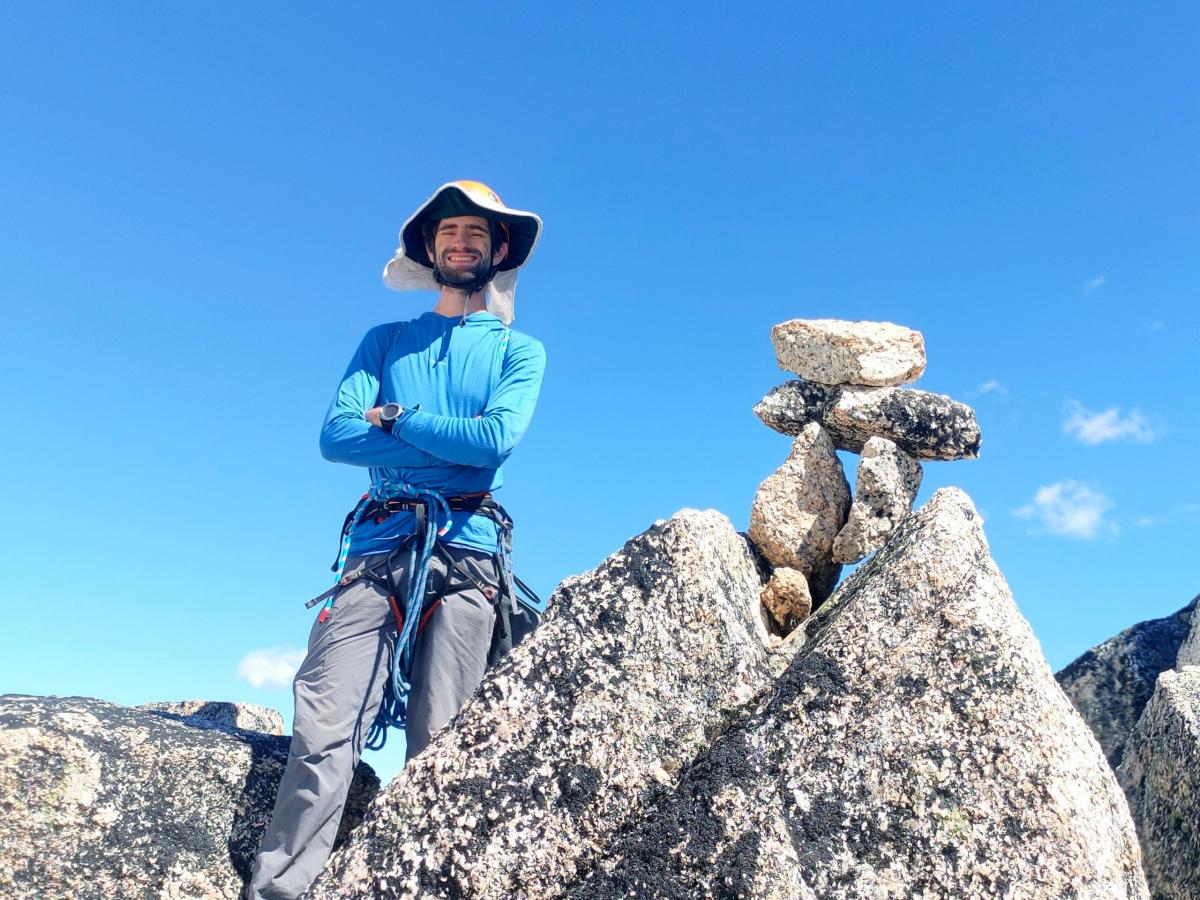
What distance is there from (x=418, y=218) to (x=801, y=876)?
6.48m

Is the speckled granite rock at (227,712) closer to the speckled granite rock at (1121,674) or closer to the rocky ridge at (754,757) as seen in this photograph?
the rocky ridge at (754,757)

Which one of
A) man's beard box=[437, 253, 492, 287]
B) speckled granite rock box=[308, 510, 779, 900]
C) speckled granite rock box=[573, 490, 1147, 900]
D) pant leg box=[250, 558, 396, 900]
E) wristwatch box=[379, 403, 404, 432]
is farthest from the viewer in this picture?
man's beard box=[437, 253, 492, 287]

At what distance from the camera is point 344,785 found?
22.4 ft

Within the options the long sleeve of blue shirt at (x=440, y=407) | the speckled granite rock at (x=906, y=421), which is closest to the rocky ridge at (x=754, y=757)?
the long sleeve of blue shirt at (x=440, y=407)

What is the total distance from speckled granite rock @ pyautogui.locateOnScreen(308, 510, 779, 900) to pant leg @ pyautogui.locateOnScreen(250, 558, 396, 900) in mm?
1370

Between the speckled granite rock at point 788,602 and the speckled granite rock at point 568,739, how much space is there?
3848 mm

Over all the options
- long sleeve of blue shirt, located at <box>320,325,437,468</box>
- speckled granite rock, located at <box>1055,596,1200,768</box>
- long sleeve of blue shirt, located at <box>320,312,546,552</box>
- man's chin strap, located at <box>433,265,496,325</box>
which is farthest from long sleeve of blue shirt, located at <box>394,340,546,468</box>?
speckled granite rock, located at <box>1055,596,1200,768</box>

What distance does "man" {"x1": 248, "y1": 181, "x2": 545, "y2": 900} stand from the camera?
22.2 ft

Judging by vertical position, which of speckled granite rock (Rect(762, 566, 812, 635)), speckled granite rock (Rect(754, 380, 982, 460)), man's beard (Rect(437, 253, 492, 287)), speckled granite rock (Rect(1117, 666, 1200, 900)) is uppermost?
man's beard (Rect(437, 253, 492, 287))

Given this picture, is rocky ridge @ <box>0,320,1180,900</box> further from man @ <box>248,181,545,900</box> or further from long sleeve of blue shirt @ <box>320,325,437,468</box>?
long sleeve of blue shirt @ <box>320,325,437,468</box>

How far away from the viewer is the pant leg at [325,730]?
6.53m

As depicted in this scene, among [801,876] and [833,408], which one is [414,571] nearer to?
[801,876]

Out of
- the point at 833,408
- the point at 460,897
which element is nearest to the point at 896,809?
the point at 460,897

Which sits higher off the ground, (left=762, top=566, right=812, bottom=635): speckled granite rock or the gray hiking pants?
(left=762, top=566, right=812, bottom=635): speckled granite rock
